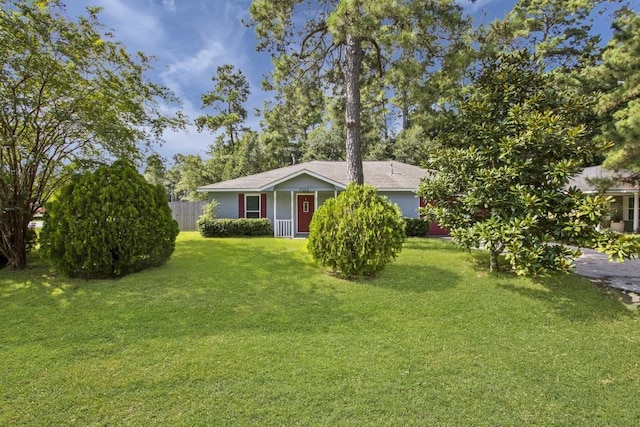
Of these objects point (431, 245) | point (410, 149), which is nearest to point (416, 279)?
point (431, 245)

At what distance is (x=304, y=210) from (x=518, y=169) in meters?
10.5

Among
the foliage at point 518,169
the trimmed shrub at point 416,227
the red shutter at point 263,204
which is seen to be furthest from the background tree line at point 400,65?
the trimmed shrub at point 416,227

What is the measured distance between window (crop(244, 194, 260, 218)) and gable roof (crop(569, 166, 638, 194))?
12.2 m

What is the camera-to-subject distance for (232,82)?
31.6m

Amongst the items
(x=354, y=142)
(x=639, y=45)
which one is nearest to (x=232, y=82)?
(x=354, y=142)

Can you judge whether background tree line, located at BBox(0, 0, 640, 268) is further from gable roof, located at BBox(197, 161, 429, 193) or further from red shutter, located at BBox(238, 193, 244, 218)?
red shutter, located at BBox(238, 193, 244, 218)

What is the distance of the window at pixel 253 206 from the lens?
50.3ft

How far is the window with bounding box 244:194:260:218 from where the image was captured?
15.3 metres

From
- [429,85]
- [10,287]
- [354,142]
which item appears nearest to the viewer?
[10,287]

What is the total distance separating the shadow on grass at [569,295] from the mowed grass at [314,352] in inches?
1.4

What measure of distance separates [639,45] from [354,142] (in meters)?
6.95

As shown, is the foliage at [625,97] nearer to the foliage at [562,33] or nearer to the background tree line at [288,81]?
the background tree line at [288,81]

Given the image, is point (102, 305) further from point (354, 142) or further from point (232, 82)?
point (232, 82)

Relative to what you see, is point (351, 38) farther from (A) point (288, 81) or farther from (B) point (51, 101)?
(B) point (51, 101)
